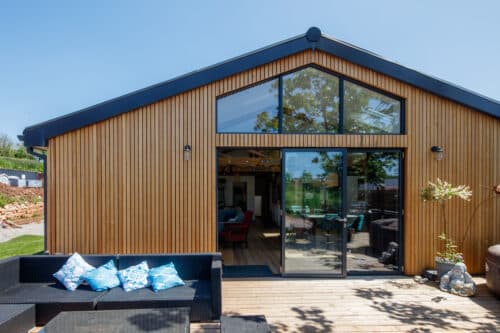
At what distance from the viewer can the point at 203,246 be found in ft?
16.6

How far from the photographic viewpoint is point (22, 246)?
7.73 m

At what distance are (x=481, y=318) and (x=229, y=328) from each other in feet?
11.3

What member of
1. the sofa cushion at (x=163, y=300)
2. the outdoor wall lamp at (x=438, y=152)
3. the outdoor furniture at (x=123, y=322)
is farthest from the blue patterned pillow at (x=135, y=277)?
the outdoor wall lamp at (x=438, y=152)

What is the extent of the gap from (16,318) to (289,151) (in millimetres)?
4337

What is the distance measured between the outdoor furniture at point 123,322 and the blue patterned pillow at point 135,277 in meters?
0.70

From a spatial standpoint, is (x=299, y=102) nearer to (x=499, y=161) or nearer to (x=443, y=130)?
(x=443, y=130)

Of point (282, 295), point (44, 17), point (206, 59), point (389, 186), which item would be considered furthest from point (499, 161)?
point (44, 17)

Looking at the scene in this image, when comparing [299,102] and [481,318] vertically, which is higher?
[299,102]

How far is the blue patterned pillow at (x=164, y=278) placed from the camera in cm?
371

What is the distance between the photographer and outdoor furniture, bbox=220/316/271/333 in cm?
272

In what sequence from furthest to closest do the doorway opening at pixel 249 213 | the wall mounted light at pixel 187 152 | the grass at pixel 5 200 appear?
1. the grass at pixel 5 200
2. the doorway opening at pixel 249 213
3. the wall mounted light at pixel 187 152

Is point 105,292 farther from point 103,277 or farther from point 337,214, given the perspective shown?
point 337,214

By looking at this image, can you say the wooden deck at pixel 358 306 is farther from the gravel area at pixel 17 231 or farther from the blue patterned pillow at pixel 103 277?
the gravel area at pixel 17 231

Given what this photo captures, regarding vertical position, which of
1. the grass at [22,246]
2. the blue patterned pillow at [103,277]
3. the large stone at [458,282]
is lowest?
the grass at [22,246]
